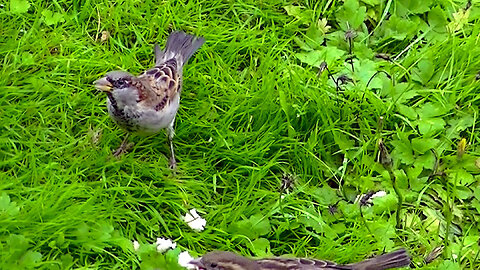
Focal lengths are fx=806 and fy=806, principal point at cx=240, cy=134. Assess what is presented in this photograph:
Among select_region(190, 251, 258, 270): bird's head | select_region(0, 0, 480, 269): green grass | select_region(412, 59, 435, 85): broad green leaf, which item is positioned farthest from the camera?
select_region(412, 59, 435, 85): broad green leaf

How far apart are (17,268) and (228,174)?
122 cm

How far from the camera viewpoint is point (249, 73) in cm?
480

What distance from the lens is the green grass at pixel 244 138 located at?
4.00 metres

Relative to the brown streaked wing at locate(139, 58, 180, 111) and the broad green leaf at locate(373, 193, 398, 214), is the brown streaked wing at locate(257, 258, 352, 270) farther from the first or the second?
the brown streaked wing at locate(139, 58, 180, 111)

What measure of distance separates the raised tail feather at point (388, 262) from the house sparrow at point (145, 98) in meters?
1.20

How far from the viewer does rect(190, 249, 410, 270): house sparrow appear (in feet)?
11.6

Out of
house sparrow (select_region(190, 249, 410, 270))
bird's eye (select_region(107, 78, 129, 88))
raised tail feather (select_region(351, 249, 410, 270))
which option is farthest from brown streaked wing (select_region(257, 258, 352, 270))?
bird's eye (select_region(107, 78, 129, 88))

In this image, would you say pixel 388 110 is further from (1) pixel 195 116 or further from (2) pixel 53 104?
(2) pixel 53 104

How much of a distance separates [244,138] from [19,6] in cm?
164

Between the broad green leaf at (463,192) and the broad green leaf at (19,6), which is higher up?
the broad green leaf at (19,6)

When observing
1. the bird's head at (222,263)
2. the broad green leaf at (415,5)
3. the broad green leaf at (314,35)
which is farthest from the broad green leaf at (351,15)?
the bird's head at (222,263)

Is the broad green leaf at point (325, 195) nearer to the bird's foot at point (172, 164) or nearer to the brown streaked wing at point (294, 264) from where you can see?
the brown streaked wing at point (294, 264)

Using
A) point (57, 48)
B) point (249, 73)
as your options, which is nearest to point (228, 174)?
point (249, 73)

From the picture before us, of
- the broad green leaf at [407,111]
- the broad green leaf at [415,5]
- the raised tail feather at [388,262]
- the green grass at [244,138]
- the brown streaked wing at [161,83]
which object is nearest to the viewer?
the raised tail feather at [388,262]
